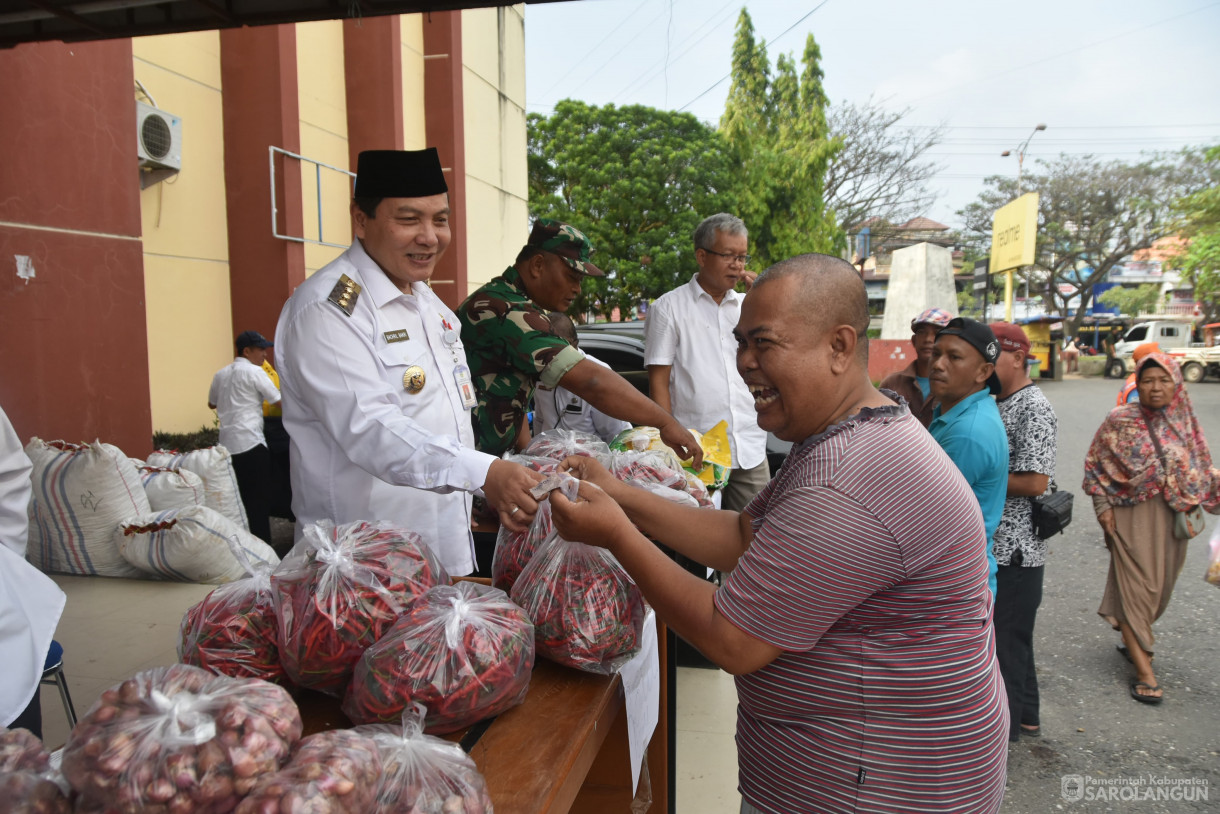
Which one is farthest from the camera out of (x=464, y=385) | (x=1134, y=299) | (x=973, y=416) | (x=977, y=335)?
(x=1134, y=299)

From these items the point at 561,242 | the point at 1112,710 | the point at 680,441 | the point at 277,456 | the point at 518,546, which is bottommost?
the point at 1112,710

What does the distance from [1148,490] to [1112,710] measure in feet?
3.73

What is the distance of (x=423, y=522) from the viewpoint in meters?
2.29

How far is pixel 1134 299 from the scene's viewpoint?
44000 mm

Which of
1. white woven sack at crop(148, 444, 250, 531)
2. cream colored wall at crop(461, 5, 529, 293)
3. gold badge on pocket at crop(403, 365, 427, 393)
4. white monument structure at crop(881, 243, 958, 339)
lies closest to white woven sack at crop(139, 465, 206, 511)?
white woven sack at crop(148, 444, 250, 531)

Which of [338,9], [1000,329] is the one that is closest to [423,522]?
[338,9]

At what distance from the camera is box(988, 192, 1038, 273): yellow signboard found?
1964 cm

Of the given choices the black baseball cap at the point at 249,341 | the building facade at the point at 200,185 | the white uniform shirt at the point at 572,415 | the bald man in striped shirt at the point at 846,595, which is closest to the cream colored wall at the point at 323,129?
the building facade at the point at 200,185

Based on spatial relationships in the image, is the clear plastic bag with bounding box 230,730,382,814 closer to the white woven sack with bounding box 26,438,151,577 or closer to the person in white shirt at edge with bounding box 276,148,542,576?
the person in white shirt at edge with bounding box 276,148,542,576

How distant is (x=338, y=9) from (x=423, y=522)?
1920mm

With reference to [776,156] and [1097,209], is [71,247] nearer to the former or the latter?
[776,156]

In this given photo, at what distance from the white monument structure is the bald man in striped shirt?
67.0 feet

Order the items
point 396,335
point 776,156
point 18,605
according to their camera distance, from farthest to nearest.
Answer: point 776,156
point 396,335
point 18,605

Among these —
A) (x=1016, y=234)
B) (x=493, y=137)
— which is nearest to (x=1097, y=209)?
(x=1016, y=234)
